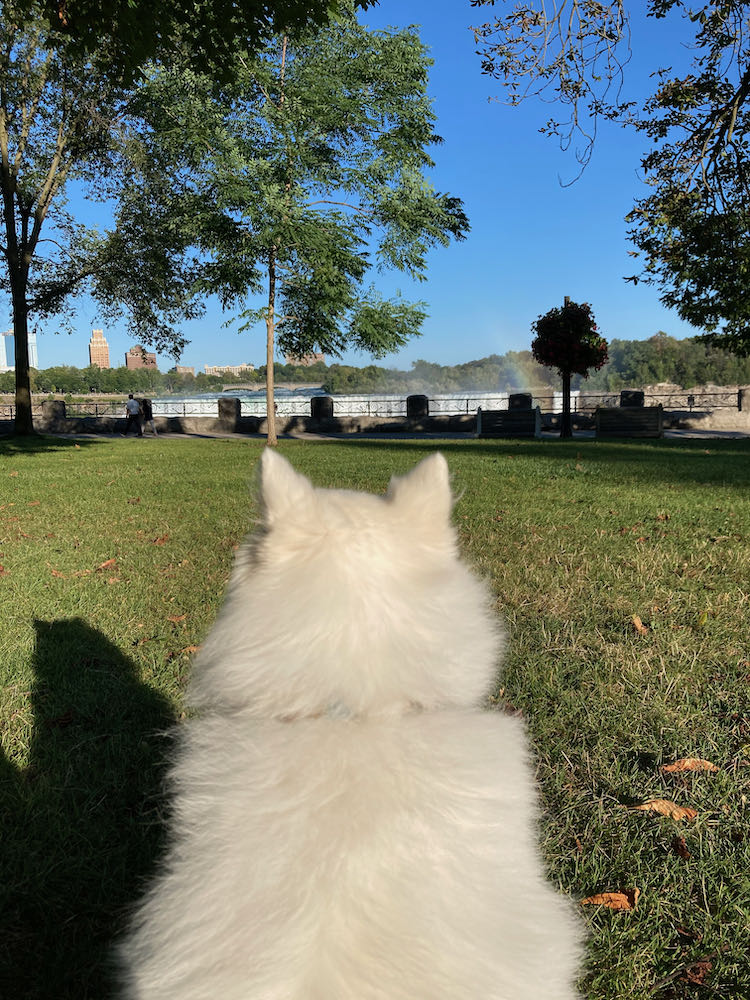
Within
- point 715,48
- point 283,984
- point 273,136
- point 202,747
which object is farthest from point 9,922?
point 273,136

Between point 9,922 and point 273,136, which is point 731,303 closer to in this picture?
point 273,136

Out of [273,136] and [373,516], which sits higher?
[273,136]

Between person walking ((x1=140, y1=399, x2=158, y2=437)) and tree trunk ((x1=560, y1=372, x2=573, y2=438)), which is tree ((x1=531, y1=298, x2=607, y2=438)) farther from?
person walking ((x1=140, y1=399, x2=158, y2=437))

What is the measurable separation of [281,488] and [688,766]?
100 inches

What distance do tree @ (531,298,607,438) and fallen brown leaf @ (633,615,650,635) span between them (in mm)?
23800

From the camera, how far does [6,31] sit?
21406mm

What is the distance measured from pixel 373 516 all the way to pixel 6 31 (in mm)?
28978

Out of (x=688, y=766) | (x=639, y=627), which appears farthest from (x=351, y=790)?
(x=639, y=627)

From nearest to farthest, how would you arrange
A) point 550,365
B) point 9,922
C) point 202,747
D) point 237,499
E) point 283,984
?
1. point 283,984
2. point 202,747
3. point 9,922
4. point 237,499
5. point 550,365

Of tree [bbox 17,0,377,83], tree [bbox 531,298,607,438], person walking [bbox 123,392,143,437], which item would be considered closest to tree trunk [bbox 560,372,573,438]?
tree [bbox 531,298,607,438]

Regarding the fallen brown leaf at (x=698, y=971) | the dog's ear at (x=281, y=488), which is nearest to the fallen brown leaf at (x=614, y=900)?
the fallen brown leaf at (x=698, y=971)

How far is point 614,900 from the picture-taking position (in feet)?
6.95

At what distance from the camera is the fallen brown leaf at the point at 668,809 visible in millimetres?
2510

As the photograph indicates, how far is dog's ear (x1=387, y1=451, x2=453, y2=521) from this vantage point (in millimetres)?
1457
